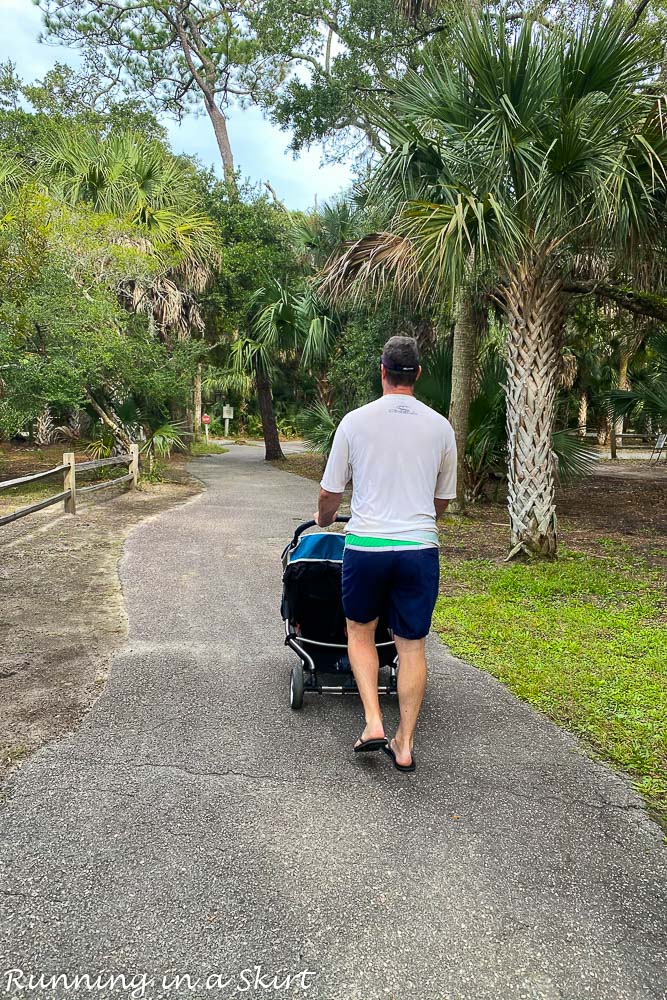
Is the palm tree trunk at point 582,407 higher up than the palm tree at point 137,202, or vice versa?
the palm tree at point 137,202

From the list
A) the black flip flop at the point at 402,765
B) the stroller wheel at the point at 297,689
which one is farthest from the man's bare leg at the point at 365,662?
the stroller wheel at the point at 297,689

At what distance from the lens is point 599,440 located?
31.8 meters

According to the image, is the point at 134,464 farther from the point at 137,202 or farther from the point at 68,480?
the point at 137,202

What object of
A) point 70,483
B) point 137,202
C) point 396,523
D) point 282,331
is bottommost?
point 70,483

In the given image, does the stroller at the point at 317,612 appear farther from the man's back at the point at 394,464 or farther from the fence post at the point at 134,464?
the fence post at the point at 134,464

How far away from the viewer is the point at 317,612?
419cm

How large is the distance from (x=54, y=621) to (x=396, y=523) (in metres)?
3.63

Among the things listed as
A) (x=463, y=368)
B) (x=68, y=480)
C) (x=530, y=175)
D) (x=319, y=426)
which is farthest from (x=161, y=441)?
(x=530, y=175)

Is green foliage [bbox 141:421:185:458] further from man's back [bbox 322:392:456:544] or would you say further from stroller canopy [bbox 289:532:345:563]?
man's back [bbox 322:392:456:544]

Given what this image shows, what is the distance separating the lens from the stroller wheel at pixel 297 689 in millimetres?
4000

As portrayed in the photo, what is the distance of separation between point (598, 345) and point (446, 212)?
22.3 meters

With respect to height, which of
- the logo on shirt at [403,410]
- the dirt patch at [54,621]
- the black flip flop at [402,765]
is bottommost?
the dirt patch at [54,621]

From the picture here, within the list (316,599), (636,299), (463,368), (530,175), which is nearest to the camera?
(316,599)

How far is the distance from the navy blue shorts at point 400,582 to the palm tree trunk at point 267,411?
61.3ft
